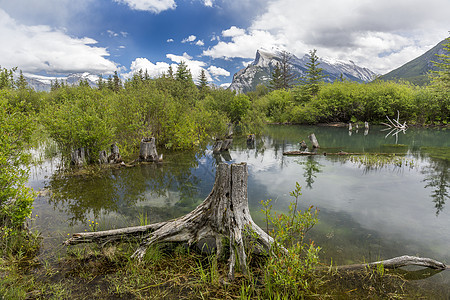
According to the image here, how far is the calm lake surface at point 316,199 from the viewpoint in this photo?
20.2 feet

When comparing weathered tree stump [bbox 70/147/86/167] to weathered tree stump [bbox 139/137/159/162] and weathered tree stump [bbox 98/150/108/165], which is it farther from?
weathered tree stump [bbox 139/137/159/162]

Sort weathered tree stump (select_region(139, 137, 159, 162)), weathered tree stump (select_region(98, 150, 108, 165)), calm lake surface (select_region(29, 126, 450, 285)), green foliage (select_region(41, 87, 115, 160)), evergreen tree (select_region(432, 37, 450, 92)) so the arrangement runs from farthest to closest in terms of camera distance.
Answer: evergreen tree (select_region(432, 37, 450, 92))
weathered tree stump (select_region(139, 137, 159, 162))
weathered tree stump (select_region(98, 150, 108, 165))
green foliage (select_region(41, 87, 115, 160))
calm lake surface (select_region(29, 126, 450, 285))

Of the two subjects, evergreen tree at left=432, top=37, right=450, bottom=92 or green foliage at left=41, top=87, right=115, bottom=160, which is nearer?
green foliage at left=41, top=87, right=115, bottom=160

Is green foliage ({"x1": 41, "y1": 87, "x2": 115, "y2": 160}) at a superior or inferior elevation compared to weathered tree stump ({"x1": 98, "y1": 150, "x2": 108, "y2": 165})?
superior

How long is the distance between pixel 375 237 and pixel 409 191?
5315 millimetres

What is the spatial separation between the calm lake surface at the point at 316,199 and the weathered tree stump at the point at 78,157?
1179 millimetres

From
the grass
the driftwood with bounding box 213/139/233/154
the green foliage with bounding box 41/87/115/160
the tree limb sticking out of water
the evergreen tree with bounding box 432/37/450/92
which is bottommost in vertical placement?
the grass

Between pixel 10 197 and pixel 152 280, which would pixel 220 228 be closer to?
pixel 152 280

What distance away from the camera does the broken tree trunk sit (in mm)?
4824

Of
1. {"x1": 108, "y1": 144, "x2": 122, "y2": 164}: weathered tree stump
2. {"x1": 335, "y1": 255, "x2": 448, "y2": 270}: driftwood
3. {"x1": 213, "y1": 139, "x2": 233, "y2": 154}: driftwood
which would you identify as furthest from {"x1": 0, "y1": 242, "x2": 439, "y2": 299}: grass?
{"x1": 213, "y1": 139, "x2": 233, "y2": 154}: driftwood

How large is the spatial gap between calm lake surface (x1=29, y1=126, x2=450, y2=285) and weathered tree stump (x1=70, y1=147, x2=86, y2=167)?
1.18 metres

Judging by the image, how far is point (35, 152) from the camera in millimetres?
15984

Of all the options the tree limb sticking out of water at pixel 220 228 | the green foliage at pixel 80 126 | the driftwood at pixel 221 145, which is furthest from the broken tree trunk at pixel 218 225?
the driftwood at pixel 221 145

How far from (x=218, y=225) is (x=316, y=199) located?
5463mm
